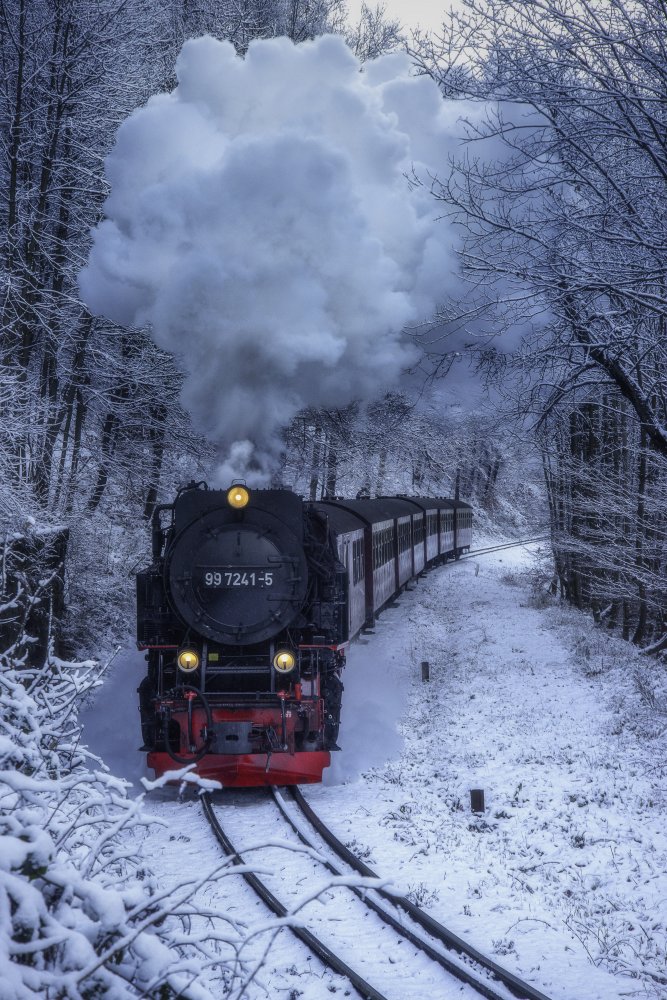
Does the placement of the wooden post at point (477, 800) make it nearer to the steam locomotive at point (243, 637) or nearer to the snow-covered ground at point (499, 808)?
the snow-covered ground at point (499, 808)

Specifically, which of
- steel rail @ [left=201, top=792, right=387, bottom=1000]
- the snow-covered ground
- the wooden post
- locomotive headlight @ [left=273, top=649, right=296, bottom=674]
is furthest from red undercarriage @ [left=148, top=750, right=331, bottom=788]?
the wooden post

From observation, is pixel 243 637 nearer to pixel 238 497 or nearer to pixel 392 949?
pixel 238 497

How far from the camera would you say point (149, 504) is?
59.8 ft

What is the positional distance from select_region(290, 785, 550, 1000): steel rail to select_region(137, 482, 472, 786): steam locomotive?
1.02 m

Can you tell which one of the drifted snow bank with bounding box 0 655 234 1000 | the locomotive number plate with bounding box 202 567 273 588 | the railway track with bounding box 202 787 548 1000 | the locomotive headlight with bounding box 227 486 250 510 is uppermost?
the locomotive headlight with bounding box 227 486 250 510

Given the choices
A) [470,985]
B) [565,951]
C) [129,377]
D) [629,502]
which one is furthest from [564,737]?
[129,377]

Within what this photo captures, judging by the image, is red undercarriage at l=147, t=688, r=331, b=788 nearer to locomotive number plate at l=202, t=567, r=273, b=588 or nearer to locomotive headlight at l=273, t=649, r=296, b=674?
locomotive headlight at l=273, t=649, r=296, b=674

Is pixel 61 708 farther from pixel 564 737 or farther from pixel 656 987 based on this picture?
pixel 564 737

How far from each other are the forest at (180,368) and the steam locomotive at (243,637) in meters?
1.55

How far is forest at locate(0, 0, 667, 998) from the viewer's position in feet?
10.8

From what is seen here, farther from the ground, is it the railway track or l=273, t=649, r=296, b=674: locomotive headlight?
l=273, t=649, r=296, b=674: locomotive headlight

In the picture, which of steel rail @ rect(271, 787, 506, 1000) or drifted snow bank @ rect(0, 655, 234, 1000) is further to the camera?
steel rail @ rect(271, 787, 506, 1000)

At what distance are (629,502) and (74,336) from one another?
398 inches

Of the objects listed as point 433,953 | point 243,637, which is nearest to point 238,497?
point 243,637
